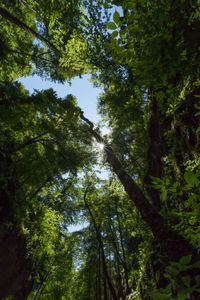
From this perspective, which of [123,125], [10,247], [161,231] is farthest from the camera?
[123,125]

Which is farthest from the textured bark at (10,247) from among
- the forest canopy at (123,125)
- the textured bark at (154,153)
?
the textured bark at (154,153)

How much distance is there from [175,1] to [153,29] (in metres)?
0.26

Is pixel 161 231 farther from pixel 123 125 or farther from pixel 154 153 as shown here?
pixel 123 125

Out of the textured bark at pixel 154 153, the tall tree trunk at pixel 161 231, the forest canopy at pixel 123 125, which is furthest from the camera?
the textured bark at pixel 154 153

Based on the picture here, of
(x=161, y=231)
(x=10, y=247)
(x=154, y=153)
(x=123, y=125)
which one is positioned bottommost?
(x=161, y=231)

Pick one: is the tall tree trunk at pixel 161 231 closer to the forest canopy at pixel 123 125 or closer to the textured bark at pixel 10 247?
the forest canopy at pixel 123 125

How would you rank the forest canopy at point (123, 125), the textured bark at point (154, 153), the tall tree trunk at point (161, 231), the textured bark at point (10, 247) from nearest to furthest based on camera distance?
the forest canopy at point (123, 125) < the tall tree trunk at point (161, 231) < the textured bark at point (154, 153) < the textured bark at point (10, 247)

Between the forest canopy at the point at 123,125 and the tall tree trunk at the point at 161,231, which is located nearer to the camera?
the forest canopy at the point at 123,125

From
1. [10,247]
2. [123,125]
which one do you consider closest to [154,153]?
[123,125]

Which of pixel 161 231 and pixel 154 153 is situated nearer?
pixel 161 231

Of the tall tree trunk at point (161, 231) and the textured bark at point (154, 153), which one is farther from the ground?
the textured bark at point (154, 153)

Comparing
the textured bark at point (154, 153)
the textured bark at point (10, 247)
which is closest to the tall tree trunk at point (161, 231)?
the textured bark at point (154, 153)

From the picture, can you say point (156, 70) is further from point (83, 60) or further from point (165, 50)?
point (83, 60)

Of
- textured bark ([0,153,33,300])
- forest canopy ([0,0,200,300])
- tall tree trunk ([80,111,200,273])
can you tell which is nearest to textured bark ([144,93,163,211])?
forest canopy ([0,0,200,300])
